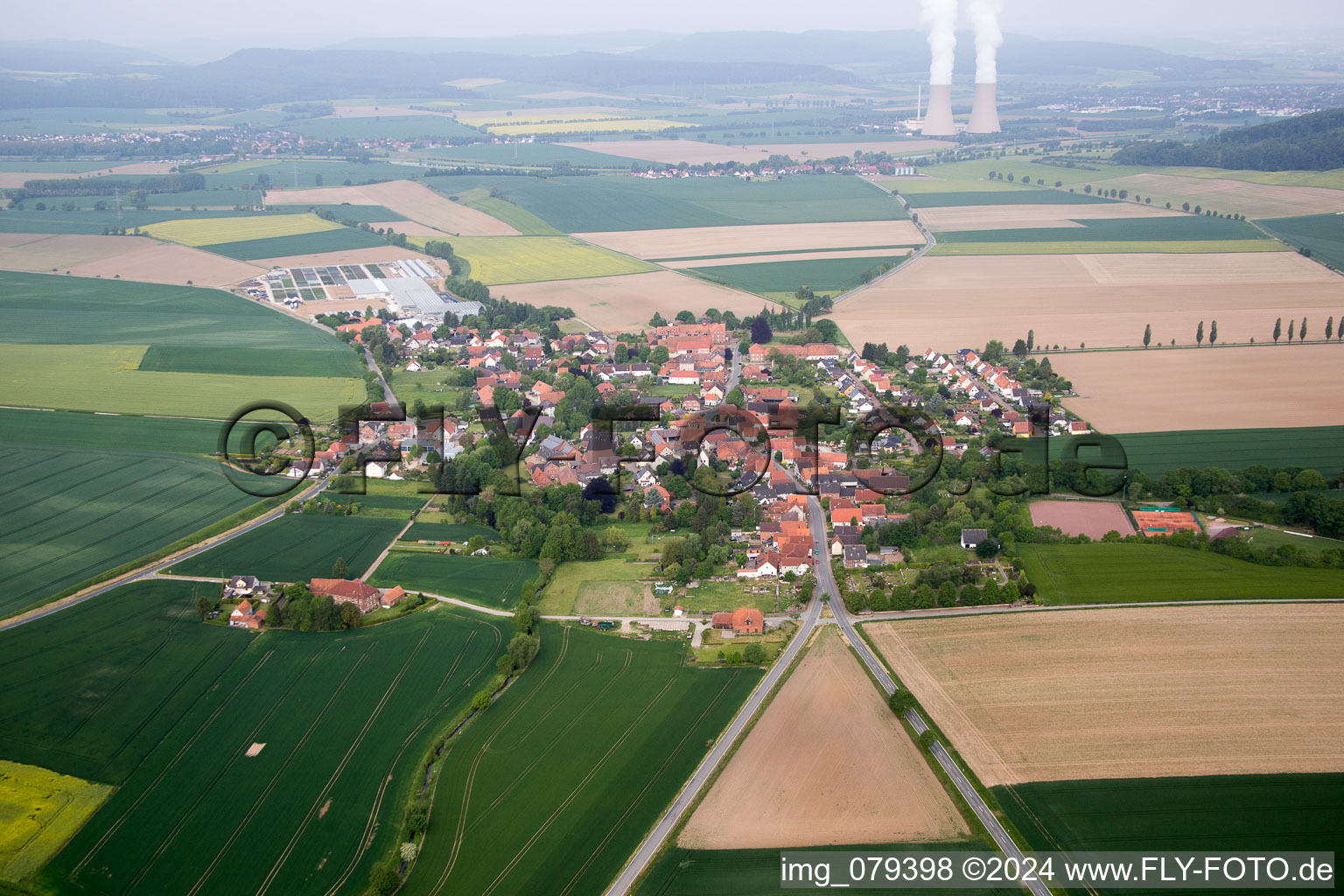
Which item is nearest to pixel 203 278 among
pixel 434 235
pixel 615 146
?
pixel 434 235

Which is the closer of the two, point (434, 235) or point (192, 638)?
point (192, 638)

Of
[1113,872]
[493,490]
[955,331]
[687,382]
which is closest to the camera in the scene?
[1113,872]

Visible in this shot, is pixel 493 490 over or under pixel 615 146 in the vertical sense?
under

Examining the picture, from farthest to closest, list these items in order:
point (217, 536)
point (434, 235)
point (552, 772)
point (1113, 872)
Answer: point (434, 235)
point (217, 536)
point (552, 772)
point (1113, 872)

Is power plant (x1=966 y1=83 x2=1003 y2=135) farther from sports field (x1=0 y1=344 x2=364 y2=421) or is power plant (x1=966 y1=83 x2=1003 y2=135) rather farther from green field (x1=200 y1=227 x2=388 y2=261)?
sports field (x1=0 y1=344 x2=364 y2=421)

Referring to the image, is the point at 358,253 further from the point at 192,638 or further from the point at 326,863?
the point at 326,863

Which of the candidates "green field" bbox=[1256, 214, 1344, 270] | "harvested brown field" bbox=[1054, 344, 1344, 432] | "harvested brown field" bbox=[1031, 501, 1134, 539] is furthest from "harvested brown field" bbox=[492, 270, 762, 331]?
"green field" bbox=[1256, 214, 1344, 270]

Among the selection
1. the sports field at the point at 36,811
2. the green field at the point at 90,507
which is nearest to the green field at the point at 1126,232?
the green field at the point at 90,507
